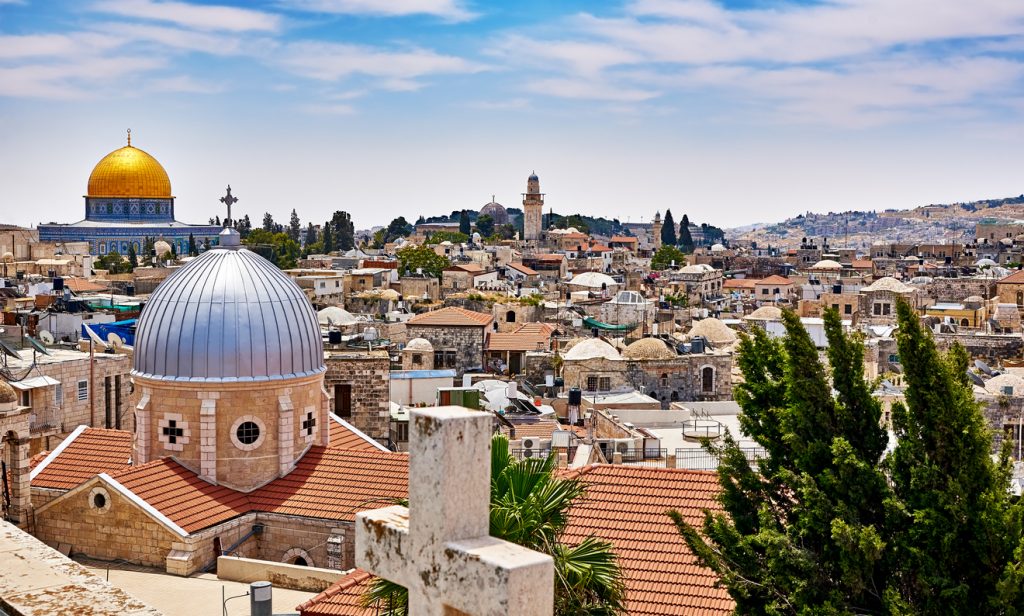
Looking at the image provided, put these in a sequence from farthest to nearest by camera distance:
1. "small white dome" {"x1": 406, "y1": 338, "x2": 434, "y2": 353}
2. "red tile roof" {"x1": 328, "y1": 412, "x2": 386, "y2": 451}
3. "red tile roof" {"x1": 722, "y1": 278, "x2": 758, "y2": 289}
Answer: "red tile roof" {"x1": 722, "y1": 278, "x2": 758, "y2": 289}
"small white dome" {"x1": 406, "y1": 338, "x2": 434, "y2": 353}
"red tile roof" {"x1": 328, "y1": 412, "x2": 386, "y2": 451}

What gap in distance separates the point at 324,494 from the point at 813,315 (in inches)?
1779

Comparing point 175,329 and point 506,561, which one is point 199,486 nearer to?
point 175,329

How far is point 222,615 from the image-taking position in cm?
1279

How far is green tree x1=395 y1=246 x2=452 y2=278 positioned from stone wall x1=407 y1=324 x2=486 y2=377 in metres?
26.5

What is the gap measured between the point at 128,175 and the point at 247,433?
79508 mm

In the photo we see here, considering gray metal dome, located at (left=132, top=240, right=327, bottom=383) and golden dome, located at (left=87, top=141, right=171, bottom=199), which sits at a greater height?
golden dome, located at (left=87, top=141, right=171, bottom=199)

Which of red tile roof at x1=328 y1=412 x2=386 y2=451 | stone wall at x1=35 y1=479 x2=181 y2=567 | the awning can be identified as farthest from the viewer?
the awning

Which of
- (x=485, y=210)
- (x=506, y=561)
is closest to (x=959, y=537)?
(x=506, y=561)

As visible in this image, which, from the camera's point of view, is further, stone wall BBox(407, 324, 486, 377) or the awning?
stone wall BBox(407, 324, 486, 377)

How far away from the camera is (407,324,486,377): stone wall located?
39.9m

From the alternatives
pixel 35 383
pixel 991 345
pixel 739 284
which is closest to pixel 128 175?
pixel 739 284

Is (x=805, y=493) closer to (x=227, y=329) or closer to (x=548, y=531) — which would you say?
(x=548, y=531)

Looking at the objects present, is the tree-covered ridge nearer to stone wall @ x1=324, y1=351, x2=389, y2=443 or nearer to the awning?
stone wall @ x1=324, y1=351, x2=389, y2=443

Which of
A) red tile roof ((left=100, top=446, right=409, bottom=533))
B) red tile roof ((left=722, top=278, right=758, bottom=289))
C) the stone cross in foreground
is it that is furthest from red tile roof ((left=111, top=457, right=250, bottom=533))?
red tile roof ((left=722, top=278, right=758, bottom=289))
